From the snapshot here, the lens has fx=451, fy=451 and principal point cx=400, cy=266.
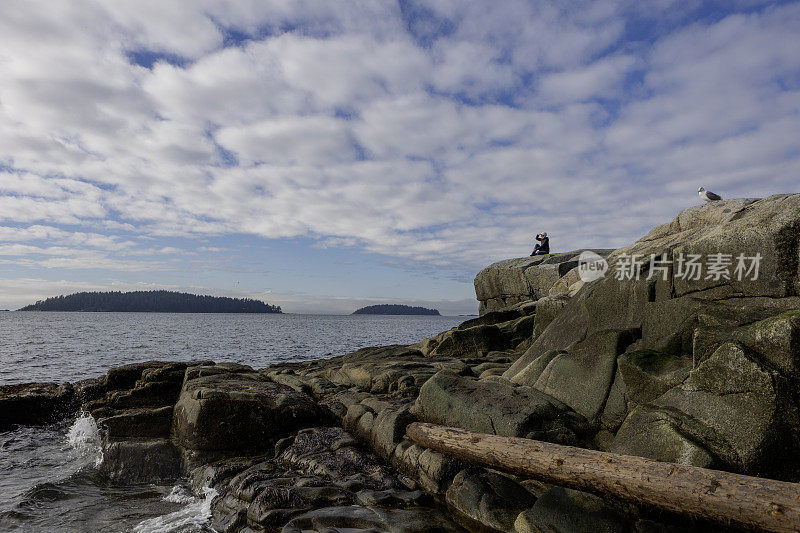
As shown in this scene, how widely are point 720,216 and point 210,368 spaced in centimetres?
1894

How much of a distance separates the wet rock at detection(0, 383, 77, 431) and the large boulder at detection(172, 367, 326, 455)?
7.19m

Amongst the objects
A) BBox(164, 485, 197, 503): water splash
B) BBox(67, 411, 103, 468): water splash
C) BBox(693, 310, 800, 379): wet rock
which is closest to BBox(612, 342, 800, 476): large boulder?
BBox(693, 310, 800, 379): wet rock

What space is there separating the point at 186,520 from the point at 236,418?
314cm

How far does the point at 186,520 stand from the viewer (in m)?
8.26

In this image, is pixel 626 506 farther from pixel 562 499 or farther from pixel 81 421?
pixel 81 421

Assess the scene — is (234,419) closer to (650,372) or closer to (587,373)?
(587,373)

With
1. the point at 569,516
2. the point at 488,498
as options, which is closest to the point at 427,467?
the point at 488,498

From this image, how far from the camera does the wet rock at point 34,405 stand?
50.4 feet

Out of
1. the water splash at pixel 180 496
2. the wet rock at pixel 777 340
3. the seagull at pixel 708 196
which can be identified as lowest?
the water splash at pixel 180 496

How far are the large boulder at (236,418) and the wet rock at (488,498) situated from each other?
5.27 metres

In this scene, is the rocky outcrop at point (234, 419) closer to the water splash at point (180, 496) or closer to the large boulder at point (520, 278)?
the water splash at point (180, 496)

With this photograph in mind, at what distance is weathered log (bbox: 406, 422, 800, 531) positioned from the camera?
5.32 m

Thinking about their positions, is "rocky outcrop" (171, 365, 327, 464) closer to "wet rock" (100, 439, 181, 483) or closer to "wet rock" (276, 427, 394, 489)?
"wet rock" (100, 439, 181, 483)

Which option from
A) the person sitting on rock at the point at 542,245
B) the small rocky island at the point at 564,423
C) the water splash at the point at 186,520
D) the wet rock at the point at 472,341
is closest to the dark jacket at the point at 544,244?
the person sitting on rock at the point at 542,245
